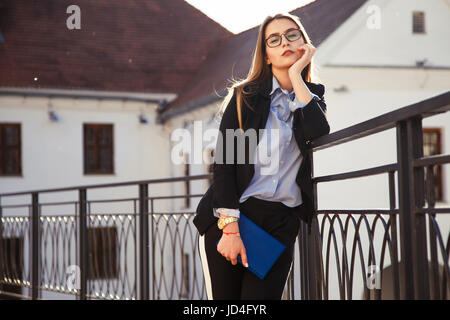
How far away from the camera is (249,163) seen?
8.83ft

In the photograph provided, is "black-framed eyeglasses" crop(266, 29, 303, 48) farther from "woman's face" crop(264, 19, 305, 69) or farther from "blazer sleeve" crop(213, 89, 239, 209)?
"blazer sleeve" crop(213, 89, 239, 209)

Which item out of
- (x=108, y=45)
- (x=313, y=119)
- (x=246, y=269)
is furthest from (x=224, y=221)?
(x=108, y=45)

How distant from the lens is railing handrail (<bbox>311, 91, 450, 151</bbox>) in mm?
1986

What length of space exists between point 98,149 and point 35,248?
49.3ft

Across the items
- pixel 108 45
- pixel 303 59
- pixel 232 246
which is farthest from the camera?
pixel 108 45

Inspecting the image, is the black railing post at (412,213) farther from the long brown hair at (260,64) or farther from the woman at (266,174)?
the long brown hair at (260,64)

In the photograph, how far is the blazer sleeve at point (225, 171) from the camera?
2.63m

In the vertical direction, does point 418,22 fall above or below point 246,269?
above

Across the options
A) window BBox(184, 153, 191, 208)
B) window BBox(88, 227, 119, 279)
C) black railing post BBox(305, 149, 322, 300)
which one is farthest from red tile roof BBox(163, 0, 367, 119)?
black railing post BBox(305, 149, 322, 300)

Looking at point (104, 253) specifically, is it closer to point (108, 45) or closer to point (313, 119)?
point (313, 119)
